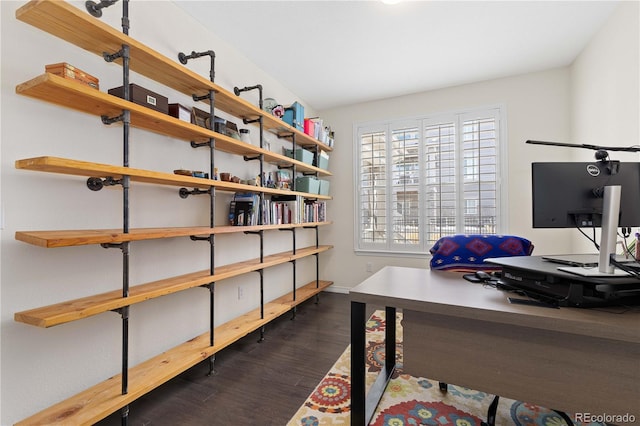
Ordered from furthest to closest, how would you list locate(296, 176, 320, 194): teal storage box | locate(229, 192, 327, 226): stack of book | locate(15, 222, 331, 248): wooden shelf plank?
locate(296, 176, 320, 194): teal storage box, locate(229, 192, 327, 226): stack of book, locate(15, 222, 331, 248): wooden shelf plank

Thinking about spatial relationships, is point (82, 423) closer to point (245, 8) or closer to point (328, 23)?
point (245, 8)

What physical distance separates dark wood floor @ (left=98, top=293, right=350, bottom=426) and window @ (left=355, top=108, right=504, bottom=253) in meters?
1.58

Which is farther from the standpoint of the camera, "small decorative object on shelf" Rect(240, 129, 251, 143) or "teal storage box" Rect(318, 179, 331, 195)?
"teal storage box" Rect(318, 179, 331, 195)

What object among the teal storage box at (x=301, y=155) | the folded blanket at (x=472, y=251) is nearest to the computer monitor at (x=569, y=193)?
the folded blanket at (x=472, y=251)

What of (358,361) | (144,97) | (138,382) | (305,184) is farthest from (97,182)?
(305,184)

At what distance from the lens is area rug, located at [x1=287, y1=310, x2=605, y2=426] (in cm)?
150

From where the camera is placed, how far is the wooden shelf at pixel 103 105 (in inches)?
46.9

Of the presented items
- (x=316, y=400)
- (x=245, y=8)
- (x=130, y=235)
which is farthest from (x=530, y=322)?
(x=245, y=8)

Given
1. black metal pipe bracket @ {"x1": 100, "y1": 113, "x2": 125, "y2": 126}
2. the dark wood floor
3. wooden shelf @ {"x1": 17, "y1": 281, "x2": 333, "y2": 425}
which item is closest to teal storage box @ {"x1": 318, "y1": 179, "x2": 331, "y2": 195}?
the dark wood floor

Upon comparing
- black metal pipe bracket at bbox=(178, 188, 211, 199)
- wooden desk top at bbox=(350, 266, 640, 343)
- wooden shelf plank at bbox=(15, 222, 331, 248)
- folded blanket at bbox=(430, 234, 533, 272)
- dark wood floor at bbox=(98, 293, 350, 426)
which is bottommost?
dark wood floor at bbox=(98, 293, 350, 426)

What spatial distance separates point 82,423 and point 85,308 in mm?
483

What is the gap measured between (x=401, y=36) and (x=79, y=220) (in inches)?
105

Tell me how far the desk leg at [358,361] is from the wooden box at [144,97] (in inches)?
60.8

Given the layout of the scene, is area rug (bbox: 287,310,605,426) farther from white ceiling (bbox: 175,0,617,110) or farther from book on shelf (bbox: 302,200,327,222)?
white ceiling (bbox: 175,0,617,110)
